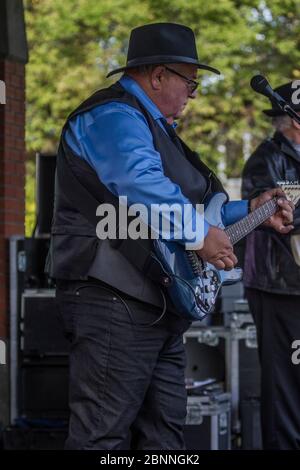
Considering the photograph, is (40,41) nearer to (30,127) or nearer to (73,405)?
(30,127)

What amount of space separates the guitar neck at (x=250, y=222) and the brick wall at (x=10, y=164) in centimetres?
266

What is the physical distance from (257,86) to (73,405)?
1.49 m

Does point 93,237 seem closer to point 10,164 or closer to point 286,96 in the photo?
point 286,96

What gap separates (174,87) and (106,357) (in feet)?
3.61

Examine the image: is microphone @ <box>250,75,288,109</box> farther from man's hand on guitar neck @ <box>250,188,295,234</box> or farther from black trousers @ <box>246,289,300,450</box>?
black trousers @ <box>246,289,300,450</box>

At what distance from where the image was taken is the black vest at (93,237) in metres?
3.47

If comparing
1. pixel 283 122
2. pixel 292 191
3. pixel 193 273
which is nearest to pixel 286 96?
pixel 283 122

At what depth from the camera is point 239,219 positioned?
3934 millimetres

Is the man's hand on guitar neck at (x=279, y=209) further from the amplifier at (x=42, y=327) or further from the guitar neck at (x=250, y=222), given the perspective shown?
the amplifier at (x=42, y=327)

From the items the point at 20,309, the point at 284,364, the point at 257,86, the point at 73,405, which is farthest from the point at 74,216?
the point at 20,309

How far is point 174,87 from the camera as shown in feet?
12.2

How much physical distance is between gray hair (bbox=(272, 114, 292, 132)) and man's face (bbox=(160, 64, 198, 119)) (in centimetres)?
132

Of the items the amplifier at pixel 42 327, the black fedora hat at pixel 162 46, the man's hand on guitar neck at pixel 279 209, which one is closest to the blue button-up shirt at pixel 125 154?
the black fedora hat at pixel 162 46

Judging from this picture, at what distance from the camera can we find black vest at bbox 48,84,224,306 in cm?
347
